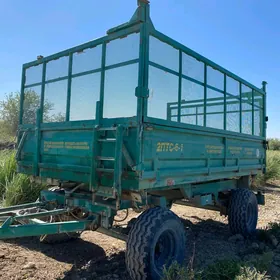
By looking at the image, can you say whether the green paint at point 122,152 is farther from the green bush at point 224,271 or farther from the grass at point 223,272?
the green bush at point 224,271

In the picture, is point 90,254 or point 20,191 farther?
point 20,191

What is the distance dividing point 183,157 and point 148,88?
1093mm

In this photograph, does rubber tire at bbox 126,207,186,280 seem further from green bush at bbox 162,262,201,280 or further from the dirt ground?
the dirt ground

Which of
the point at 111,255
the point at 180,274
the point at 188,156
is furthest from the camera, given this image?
the point at 111,255

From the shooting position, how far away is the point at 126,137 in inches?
126

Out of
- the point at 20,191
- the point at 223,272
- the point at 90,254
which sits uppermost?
the point at 20,191

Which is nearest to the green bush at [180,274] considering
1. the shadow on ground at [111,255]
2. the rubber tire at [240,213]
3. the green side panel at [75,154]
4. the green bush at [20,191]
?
the shadow on ground at [111,255]

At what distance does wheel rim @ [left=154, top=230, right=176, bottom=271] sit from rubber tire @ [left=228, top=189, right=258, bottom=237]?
2.10m

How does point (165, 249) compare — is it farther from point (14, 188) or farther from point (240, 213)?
point (14, 188)

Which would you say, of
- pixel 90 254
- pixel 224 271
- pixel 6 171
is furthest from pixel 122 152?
pixel 6 171

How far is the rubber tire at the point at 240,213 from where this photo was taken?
203 inches

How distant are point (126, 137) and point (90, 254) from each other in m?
2.16

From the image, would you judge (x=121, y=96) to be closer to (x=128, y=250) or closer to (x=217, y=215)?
(x=128, y=250)

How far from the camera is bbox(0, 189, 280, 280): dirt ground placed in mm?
3521
